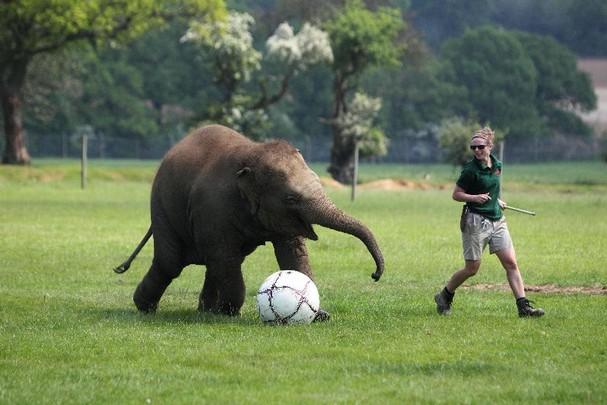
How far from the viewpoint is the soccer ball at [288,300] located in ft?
46.5

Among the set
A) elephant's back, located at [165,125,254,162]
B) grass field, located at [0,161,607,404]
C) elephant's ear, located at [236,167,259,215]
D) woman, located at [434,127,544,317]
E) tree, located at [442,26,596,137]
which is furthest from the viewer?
tree, located at [442,26,596,137]

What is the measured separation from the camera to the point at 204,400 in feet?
33.8

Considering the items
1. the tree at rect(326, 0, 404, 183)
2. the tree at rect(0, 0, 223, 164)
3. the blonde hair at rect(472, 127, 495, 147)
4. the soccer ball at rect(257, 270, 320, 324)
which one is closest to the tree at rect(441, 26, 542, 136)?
the tree at rect(326, 0, 404, 183)

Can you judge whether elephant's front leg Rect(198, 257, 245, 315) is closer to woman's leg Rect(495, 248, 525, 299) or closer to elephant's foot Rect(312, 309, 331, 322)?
elephant's foot Rect(312, 309, 331, 322)

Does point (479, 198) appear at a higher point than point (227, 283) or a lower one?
higher

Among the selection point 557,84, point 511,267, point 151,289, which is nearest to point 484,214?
point 511,267

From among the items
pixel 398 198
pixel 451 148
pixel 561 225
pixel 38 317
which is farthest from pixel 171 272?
pixel 451 148

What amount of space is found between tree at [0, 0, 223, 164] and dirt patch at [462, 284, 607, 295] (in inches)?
1385

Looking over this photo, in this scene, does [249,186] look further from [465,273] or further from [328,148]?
[328,148]

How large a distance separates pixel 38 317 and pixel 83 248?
31.6 feet

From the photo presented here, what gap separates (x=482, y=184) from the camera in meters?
15.0

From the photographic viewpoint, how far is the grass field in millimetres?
10742

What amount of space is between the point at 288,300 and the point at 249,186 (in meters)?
1.40

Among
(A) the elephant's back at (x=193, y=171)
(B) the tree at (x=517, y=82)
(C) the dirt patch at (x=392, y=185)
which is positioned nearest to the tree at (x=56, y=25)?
(C) the dirt patch at (x=392, y=185)
